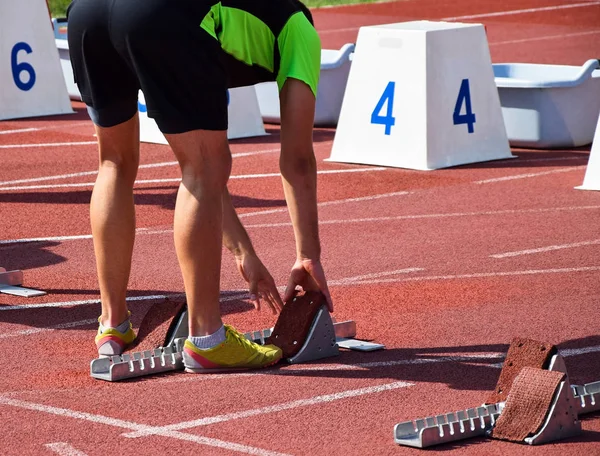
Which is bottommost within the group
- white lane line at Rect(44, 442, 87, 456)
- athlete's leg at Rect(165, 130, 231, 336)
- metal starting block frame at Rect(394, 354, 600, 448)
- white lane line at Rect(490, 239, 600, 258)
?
white lane line at Rect(490, 239, 600, 258)

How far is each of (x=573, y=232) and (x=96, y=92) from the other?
4072mm

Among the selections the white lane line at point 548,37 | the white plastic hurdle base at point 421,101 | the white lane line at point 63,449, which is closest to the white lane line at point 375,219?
the white plastic hurdle base at point 421,101

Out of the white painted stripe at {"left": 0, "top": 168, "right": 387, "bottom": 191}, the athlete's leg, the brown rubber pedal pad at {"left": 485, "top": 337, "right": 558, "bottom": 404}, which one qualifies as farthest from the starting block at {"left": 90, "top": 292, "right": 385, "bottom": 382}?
the white painted stripe at {"left": 0, "top": 168, "right": 387, "bottom": 191}

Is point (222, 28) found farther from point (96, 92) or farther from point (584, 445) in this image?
point (584, 445)

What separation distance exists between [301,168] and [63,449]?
149cm

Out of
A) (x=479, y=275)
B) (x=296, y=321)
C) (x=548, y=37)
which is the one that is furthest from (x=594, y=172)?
(x=548, y=37)

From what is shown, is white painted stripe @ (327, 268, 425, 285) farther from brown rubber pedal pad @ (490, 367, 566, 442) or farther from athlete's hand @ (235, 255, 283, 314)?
brown rubber pedal pad @ (490, 367, 566, 442)

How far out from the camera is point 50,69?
14.6 metres

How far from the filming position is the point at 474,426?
14.5ft

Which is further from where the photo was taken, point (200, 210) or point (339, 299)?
point (339, 299)

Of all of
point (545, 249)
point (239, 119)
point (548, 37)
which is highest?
point (239, 119)

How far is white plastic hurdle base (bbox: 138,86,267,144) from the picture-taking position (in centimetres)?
1264

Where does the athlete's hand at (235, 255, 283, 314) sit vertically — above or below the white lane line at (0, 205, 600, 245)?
above

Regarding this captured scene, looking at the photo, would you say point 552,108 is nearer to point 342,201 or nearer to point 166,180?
point 342,201
